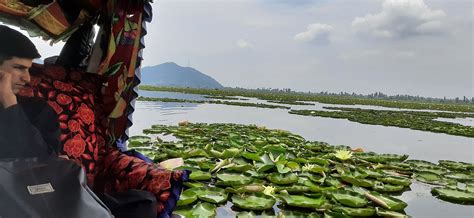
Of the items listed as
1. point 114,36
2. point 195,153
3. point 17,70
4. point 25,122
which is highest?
point 114,36

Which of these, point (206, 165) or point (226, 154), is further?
point (226, 154)

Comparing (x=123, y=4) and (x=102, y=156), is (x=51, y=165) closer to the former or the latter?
(x=102, y=156)

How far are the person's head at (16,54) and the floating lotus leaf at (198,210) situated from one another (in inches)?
41.9

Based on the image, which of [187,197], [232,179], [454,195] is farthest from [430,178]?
[187,197]

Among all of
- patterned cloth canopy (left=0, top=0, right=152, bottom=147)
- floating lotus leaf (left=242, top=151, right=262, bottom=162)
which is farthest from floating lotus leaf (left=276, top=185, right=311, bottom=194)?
patterned cloth canopy (left=0, top=0, right=152, bottom=147)

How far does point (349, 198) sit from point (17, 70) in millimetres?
1845

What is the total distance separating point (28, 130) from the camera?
1.05 meters

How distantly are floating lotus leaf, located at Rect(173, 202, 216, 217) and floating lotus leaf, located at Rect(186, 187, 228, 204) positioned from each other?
0.06 meters

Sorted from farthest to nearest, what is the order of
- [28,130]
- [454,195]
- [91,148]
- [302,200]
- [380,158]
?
1. [380,158]
2. [454,195]
3. [302,200]
4. [91,148]
5. [28,130]

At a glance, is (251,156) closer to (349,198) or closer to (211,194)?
(211,194)

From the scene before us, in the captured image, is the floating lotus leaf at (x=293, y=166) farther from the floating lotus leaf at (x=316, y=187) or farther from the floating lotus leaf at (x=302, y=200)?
the floating lotus leaf at (x=302, y=200)

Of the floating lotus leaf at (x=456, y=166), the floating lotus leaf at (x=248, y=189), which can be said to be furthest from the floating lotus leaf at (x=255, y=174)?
the floating lotus leaf at (x=456, y=166)

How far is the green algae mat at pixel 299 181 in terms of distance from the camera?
2084 mm

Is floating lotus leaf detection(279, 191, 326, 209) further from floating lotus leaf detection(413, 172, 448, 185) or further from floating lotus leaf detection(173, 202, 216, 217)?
floating lotus leaf detection(413, 172, 448, 185)
